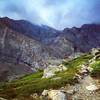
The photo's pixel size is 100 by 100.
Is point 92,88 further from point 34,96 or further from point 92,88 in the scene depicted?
point 34,96

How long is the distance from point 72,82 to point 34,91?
21.4 m

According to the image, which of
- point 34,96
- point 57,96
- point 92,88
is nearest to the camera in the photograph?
point 57,96

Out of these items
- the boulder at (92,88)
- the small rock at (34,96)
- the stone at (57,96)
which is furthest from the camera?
the boulder at (92,88)

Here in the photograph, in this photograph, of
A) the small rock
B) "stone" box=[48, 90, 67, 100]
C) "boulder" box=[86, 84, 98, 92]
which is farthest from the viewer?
"boulder" box=[86, 84, 98, 92]

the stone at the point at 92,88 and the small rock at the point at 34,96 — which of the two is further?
the stone at the point at 92,88

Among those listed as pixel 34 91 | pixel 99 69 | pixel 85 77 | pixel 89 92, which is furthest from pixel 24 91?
pixel 99 69

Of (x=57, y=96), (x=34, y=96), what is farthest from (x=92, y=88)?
(x=57, y=96)

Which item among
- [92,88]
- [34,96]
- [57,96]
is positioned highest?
[92,88]

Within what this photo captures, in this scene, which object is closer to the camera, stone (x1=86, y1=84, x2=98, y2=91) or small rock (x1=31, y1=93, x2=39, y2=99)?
small rock (x1=31, y1=93, x2=39, y2=99)

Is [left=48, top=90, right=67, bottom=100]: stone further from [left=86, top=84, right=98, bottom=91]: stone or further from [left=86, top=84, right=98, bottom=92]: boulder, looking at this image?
[left=86, top=84, right=98, bottom=91]: stone

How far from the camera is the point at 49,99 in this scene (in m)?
87.3

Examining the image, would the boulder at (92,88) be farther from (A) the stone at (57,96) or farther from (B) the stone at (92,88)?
(A) the stone at (57,96)

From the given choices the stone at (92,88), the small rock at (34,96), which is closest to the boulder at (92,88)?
the stone at (92,88)

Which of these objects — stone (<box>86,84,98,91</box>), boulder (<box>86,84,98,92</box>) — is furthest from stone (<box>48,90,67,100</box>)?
stone (<box>86,84,98,91</box>)
